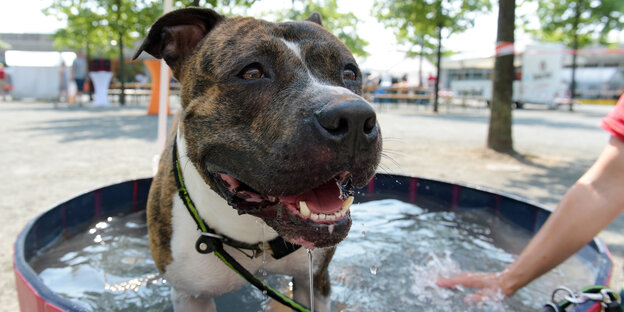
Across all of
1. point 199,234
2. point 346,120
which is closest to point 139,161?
point 199,234

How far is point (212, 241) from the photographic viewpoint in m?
1.97

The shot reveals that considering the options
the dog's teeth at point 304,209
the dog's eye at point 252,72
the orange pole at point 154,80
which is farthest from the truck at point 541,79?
the dog's teeth at point 304,209

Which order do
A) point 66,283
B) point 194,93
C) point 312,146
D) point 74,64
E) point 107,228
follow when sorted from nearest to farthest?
point 312,146
point 194,93
point 66,283
point 107,228
point 74,64

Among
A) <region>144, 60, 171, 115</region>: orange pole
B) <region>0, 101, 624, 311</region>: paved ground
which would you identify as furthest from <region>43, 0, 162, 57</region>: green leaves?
<region>0, 101, 624, 311</region>: paved ground

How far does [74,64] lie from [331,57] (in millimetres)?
21057

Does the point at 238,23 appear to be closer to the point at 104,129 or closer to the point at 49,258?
the point at 49,258

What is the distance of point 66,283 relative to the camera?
289 cm

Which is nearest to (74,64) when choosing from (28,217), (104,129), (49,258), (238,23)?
(104,129)

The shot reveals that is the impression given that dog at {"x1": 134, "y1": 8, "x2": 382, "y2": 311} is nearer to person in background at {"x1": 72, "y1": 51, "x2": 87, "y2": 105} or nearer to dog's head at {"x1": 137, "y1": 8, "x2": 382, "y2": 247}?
dog's head at {"x1": 137, "y1": 8, "x2": 382, "y2": 247}

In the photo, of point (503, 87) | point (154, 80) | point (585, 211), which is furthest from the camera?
point (154, 80)

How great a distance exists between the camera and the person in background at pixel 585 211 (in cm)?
200

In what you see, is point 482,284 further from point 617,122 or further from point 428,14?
point 428,14

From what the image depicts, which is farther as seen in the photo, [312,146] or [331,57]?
[331,57]

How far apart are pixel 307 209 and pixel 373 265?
6.37 ft
